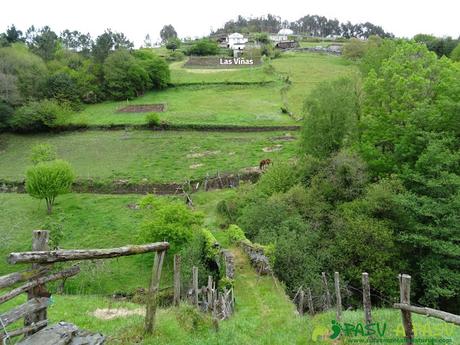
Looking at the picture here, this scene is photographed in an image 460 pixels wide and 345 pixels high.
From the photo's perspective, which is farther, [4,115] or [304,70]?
[304,70]

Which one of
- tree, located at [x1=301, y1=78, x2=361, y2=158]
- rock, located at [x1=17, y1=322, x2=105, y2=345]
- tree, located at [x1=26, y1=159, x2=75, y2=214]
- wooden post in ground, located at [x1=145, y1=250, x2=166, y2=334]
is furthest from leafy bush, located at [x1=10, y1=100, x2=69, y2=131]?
rock, located at [x1=17, y1=322, x2=105, y2=345]

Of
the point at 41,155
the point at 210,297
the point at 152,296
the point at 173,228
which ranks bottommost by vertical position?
the point at 173,228

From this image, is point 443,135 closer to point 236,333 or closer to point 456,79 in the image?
point 456,79

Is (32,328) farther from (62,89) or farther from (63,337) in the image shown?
(62,89)

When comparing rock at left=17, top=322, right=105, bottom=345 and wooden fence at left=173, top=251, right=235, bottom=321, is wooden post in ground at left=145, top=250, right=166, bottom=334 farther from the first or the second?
wooden fence at left=173, top=251, right=235, bottom=321

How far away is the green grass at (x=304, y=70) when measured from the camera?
215 ft

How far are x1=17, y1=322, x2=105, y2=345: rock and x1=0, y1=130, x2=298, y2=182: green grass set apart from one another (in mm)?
31065

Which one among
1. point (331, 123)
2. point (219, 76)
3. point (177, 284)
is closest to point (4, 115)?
point (219, 76)

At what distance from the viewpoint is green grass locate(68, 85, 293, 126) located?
5678cm

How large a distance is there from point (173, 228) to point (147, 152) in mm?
25038

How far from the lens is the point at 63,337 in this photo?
8.06m

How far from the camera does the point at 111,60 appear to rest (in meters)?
71.9

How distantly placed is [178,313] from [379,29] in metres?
206

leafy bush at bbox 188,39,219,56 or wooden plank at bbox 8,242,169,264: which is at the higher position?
leafy bush at bbox 188,39,219,56
